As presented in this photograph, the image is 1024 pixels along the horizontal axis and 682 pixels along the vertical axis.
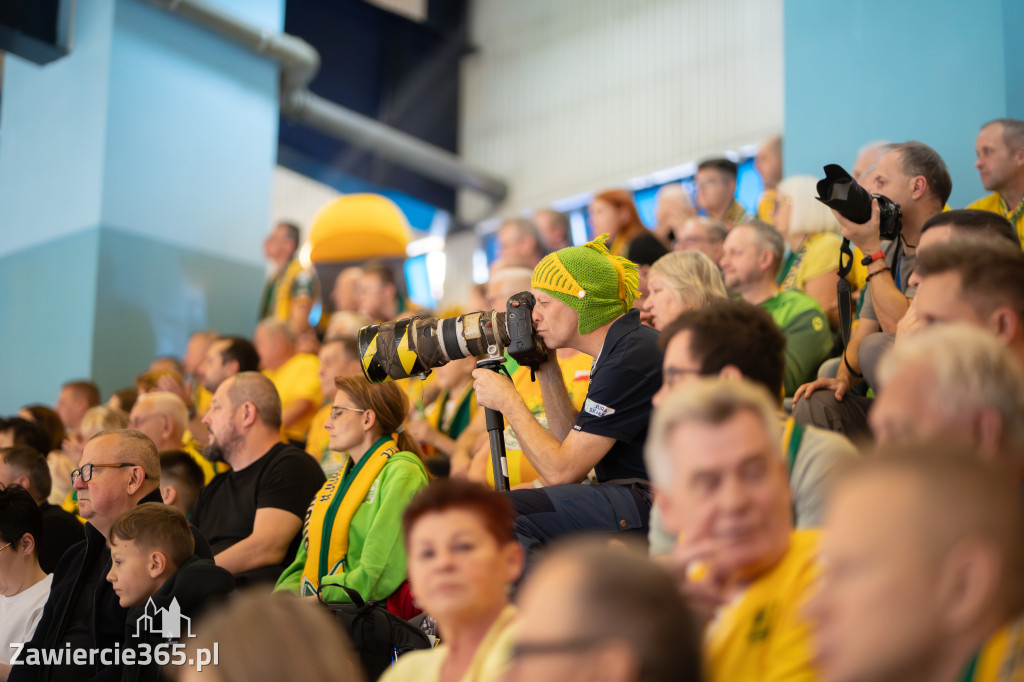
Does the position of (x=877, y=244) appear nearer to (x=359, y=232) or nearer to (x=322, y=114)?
(x=359, y=232)

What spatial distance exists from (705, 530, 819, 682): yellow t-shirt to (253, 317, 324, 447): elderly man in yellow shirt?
142 inches

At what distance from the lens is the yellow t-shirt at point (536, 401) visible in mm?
3412

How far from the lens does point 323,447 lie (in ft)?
14.5

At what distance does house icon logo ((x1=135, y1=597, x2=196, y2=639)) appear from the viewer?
2672mm

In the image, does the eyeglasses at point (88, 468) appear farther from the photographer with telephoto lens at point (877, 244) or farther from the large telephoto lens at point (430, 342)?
the photographer with telephoto lens at point (877, 244)

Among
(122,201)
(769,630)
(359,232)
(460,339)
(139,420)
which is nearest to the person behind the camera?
(769,630)

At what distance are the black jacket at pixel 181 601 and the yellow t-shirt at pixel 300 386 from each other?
2.11m

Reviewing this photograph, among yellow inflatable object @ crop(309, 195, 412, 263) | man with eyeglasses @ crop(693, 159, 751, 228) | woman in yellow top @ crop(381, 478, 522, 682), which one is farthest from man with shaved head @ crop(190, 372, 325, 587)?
yellow inflatable object @ crop(309, 195, 412, 263)

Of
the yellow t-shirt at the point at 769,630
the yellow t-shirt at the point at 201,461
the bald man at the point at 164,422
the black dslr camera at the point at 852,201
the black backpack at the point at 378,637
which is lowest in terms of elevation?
the black backpack at the point at 378,637

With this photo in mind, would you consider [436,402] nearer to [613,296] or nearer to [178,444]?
[178,444]

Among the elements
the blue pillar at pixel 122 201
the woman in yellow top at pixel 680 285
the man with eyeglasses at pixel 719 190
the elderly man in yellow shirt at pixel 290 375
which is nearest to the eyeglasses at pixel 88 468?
the elderly man in yellow shirt at pixel 290 375

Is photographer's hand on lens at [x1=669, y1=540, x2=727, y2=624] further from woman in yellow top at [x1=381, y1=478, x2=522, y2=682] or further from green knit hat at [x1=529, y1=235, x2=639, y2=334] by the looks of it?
green knit hat at [x1=529, y1=235, x2=639, y2=334]

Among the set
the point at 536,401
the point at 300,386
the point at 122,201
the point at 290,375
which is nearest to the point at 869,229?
the point at 536,401

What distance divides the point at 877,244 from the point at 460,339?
1.25 metres
